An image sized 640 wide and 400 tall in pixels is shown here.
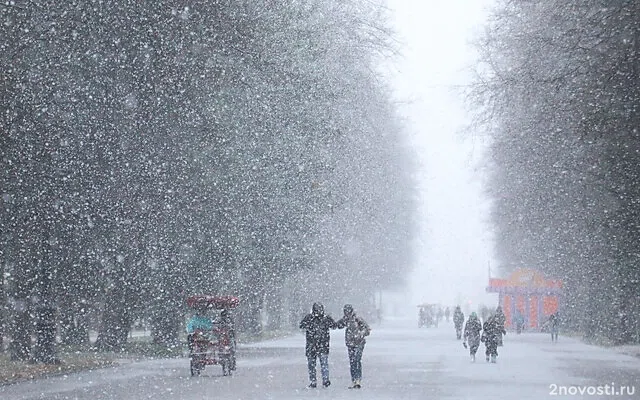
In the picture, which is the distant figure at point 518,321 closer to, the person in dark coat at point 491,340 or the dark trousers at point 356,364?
the person in dark coat at point 491,340

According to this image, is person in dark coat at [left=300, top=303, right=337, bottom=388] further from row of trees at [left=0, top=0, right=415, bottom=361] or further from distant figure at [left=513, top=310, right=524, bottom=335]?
distant figure at [left=513, top=310, right=524, bottom=335]

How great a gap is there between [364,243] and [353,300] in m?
16.9

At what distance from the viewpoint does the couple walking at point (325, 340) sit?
22.7 meters

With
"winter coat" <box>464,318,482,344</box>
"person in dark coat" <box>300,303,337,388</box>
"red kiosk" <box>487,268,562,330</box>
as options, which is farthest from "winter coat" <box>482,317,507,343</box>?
"red kiosk" <box>487,268,562,330</box>

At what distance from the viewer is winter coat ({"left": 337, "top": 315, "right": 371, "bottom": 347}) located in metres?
23.1

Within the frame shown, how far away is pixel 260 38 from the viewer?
31.9 metres

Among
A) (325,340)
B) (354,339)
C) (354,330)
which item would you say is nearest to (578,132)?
(354,330)

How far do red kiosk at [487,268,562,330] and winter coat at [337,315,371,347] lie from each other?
39954mm

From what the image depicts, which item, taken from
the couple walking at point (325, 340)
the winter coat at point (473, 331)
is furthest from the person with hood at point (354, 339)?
the winter coat at point (473, 331)

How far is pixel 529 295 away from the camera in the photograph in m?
67.0

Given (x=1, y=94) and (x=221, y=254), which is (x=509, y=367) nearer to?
(x=221, y=254)

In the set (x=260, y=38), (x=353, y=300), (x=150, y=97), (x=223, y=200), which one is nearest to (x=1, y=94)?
(x=150, y=97)

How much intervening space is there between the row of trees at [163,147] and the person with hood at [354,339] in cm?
729

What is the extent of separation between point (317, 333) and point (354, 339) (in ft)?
2.41
